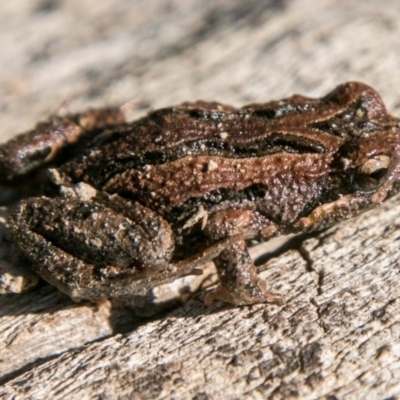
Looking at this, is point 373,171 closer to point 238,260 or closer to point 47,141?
point 238,260

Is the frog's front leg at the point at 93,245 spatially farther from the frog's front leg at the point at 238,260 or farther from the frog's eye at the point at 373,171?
the frog's eye at the point at 373,171

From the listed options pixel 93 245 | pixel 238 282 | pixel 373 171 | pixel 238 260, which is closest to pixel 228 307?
pixel 238 282

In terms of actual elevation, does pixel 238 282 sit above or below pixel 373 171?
below

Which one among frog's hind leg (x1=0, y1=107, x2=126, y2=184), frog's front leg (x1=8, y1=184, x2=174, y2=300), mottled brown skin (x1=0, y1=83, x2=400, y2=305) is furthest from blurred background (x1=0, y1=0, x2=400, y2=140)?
frog's front leg (x1=8, y1=184, x2=174, y2=300)

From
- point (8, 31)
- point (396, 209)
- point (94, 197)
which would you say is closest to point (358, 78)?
point (396, 209)

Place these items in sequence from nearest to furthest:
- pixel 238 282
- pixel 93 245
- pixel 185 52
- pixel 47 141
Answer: pixel 238 282, pixel 93 245, pixel 47 141, pixel 185 52

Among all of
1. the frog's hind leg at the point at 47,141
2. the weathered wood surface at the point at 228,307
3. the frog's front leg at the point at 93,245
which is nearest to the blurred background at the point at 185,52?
the weathered wood surface at the point at 228,307

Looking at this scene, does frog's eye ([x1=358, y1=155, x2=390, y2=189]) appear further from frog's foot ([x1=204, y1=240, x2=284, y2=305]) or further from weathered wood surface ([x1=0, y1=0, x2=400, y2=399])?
frog's foot ([x1=204, y1=240, x2=284, y2=305])
